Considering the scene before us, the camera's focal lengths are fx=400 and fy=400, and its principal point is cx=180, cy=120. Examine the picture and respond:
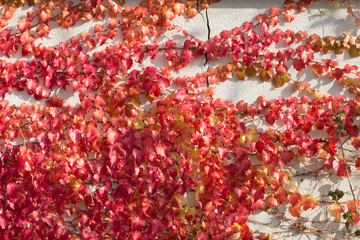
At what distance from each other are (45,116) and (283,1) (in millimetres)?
1840

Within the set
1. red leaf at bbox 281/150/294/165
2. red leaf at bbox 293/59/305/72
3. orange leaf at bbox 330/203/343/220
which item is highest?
red leaf at bbox 293/59/305/72

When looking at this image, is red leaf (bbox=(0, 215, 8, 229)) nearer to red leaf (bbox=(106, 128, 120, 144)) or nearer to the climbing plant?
the climbing plant

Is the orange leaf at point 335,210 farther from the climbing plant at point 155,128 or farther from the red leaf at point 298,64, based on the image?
the red leaf at point 298,64

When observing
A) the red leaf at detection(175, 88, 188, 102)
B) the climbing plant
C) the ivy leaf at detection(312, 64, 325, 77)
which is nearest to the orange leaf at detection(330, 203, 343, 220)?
the climbing plant

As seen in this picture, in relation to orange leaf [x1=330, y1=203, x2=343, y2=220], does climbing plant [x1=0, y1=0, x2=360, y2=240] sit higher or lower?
higher

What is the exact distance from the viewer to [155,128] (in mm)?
2703


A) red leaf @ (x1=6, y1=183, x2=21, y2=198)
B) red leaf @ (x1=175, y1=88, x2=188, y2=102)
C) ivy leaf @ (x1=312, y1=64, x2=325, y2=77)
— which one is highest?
ivy leaf @ (x1=312, y1=64, x2=325, y2=77)

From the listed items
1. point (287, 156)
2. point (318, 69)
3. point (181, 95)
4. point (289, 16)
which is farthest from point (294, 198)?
point (289, 16)

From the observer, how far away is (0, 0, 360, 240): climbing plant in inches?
105

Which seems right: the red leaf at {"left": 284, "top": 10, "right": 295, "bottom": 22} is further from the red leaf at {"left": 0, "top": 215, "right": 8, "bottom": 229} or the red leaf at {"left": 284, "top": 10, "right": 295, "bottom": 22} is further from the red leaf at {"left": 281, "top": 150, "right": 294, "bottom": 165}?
the red leaf at {"left": 0, "top": 215, "right": 8, "bottom": 229}

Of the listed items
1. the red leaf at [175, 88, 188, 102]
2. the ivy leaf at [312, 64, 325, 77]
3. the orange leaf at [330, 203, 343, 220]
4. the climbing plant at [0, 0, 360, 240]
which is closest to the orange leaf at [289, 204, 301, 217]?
the climbing plant at [0, 0, 360, 240]

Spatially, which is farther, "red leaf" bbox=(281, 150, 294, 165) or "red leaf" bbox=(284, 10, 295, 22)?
"red leaf" bbox=(284, 10, 295, 22)

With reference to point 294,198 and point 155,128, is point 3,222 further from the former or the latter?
point 294,198

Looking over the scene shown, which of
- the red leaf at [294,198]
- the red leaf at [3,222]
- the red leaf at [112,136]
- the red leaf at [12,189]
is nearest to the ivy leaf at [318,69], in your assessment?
the red leaf at [294,198]
